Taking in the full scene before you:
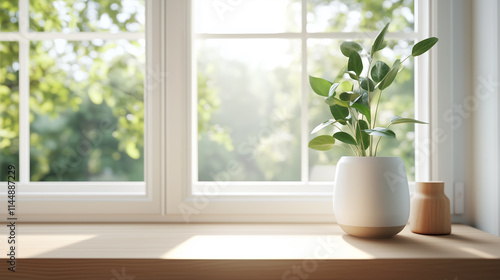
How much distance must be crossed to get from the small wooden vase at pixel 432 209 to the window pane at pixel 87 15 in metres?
1.58

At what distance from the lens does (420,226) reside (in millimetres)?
1246

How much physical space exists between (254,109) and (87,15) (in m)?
3.05

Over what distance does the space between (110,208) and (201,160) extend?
11.8ft

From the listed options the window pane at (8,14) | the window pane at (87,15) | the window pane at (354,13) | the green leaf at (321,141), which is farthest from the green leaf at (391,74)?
the window pane at (354,13)

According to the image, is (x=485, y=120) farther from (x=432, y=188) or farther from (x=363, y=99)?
(x=363, y=99)

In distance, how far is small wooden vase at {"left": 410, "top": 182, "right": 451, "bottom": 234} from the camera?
47.7 inches

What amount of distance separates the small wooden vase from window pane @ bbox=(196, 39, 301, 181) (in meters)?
2.77

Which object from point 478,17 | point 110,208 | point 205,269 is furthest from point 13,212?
point 478,17

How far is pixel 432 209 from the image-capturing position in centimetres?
122

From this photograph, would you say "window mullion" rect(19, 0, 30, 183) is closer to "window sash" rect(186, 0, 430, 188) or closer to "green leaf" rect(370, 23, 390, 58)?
"window sash" rect(186, 0, 430, 188)

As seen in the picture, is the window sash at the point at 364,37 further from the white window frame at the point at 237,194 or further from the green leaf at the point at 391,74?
the green leaf at the point at 391,74

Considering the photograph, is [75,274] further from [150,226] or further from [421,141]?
[421,141]

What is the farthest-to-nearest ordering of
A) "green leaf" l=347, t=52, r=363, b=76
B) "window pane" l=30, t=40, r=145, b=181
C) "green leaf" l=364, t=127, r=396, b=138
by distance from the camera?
"window pane" l=30, t=40, r=145, b=181 → "green leaf" l=347, t=52, r=363, b=76 → "green leaf" l=364, t=127, r=396, b=138

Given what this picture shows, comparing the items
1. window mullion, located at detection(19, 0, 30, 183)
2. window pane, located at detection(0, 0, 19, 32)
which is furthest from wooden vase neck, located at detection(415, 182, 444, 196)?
window pane, located at detection(0, 0, 19, 32)
